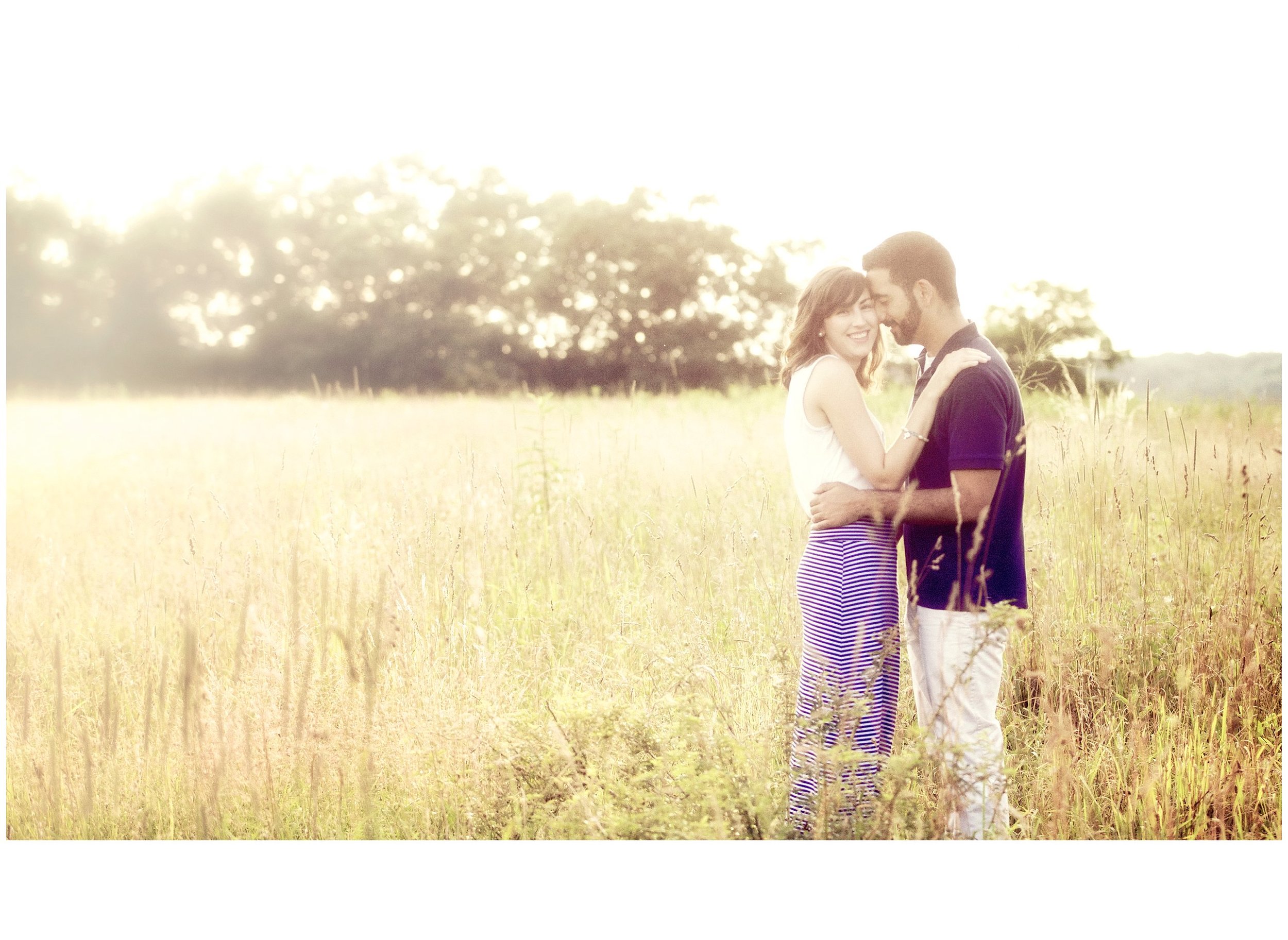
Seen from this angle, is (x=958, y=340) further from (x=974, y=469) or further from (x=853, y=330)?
(x=974, y=469)

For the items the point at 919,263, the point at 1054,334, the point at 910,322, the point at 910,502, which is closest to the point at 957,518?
the point at 910,502

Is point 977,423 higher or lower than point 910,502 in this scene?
higher

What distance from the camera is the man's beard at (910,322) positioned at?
1.99 metres

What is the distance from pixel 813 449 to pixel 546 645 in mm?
1109

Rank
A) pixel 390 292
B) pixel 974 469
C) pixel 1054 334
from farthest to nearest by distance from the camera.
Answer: pixel 390 292, pixel 1054 334, pixel 974 469

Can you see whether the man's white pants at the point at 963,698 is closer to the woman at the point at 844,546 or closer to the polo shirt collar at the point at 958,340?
the woman at the point at 844,546

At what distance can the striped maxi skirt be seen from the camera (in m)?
1.87

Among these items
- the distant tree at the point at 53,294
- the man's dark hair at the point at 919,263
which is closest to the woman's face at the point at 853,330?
the man's dark hair at the point at 919,263

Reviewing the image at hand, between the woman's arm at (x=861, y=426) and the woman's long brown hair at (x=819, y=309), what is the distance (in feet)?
0.29

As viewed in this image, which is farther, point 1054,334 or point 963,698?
point 1054,334

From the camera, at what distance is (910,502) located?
187 cm

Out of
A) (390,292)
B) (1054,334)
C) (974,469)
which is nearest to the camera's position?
(974,469)

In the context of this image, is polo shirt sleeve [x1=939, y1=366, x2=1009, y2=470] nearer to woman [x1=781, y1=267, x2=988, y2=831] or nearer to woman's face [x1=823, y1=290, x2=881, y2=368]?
woman [x1=781, y1=267, x2=988, y2=831]

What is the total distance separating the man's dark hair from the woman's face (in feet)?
0.35
